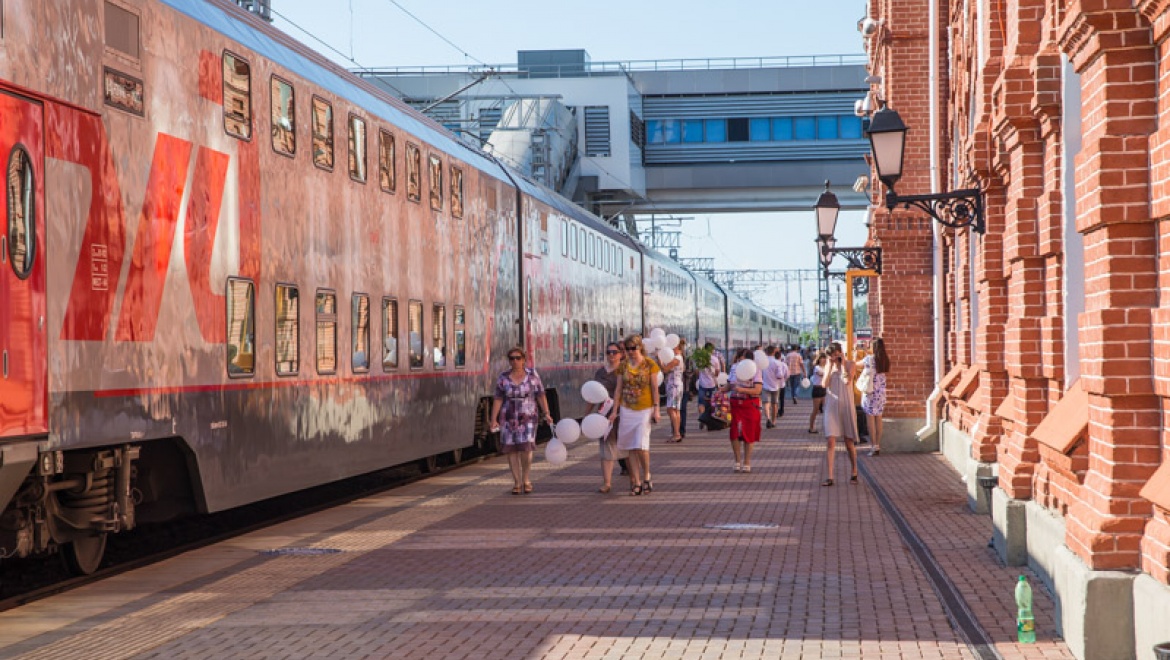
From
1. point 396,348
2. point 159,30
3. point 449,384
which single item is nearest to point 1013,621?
point 159,30

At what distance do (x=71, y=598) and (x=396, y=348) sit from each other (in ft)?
23.6

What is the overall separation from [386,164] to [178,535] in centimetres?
455

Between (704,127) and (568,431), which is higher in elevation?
(704,127)

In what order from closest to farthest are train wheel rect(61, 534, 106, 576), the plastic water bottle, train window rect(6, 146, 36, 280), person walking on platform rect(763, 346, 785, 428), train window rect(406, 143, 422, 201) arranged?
1. the plastic water bottle
2. train window rect(6, 146, 36, 280)
3. train wheel rect(61, 534, 106, 576)
4. train window rect(406, 143, 422, 201)
5. person walking on platform rect(763, 346, 785, 428)

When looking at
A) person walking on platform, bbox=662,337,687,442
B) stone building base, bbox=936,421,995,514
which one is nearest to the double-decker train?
stone building base, bbox=936,421,995,514

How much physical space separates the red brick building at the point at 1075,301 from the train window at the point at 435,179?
5.88m

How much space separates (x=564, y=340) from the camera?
91.8 feet

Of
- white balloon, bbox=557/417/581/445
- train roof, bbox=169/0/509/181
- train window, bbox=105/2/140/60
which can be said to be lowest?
white balloon, bbox=557/417/581/445

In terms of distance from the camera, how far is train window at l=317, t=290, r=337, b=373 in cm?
1473

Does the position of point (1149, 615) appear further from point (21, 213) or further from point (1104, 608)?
point (21, 213)

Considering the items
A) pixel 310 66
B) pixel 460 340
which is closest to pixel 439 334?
pixel 460 340

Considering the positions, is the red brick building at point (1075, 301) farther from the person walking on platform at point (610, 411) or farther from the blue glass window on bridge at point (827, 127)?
the blue glass window on bridge at point (827, 127)

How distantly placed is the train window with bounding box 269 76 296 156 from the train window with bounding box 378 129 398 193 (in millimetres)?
2593

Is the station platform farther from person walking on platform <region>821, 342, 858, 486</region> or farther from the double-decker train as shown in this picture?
person walking on platform <region>821, 342, 858, 486</region>
